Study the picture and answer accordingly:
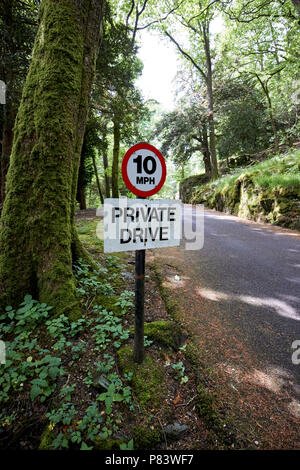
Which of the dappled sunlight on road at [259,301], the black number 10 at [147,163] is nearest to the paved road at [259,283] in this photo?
the dappled sunlight on road at [259,301]

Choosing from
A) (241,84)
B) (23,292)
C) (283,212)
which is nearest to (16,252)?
(23,292)

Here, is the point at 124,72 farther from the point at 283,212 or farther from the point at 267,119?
the point at 267,119

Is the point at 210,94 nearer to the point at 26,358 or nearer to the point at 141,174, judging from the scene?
the point at 141,174

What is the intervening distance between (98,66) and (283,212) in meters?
8.67

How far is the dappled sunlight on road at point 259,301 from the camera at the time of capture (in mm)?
3041

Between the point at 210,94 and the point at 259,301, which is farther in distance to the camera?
the point at 210,94

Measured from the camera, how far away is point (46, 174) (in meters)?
2.76

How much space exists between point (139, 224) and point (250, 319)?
7.29ft

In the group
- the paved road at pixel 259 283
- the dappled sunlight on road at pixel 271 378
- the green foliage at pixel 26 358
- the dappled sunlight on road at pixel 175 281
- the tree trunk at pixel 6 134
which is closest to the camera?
the green foliage at pixel 26 358

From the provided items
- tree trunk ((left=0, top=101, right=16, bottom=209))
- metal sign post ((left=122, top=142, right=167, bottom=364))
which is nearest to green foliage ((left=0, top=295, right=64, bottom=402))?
metal sign post ((left=122, top=142, right=167, bottom=364))

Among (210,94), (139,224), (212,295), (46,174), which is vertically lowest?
(212,295)

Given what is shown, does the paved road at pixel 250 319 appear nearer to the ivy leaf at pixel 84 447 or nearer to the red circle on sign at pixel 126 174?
the ivy leaf at pixel 84 447

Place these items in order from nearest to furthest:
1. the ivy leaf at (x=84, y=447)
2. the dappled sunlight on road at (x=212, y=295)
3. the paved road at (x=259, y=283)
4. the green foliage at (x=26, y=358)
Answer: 1. the ivy leaf at (x=84, y=447)
2. the green foliage at (x=26, y=358)
3. the paved road at (x=259, y=283)
4. the dappled sunlight on road at (x=212, y=295)

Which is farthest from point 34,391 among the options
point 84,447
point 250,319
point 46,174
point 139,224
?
point 250,319
